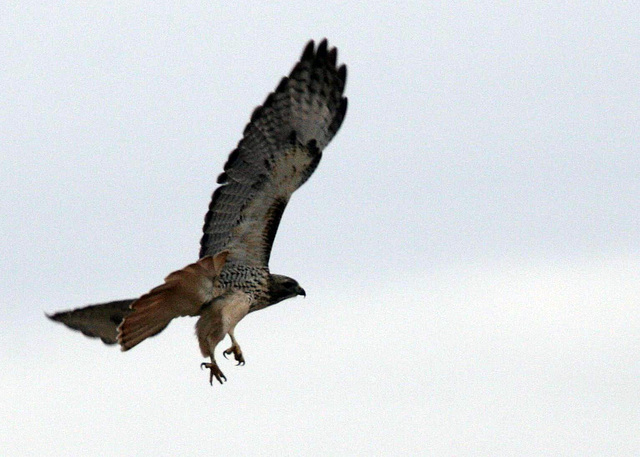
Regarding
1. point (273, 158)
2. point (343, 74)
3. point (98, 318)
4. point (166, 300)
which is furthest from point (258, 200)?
point (98, 318)

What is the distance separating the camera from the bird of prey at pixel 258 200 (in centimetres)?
1204

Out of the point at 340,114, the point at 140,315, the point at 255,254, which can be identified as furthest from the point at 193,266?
the point at 340,114

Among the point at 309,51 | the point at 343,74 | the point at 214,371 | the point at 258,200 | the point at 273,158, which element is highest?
the point at 309,51

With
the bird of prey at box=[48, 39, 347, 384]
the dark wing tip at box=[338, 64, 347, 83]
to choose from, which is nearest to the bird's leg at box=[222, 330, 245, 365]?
A: the bird of prey at box=[48, 39, 347, 384]

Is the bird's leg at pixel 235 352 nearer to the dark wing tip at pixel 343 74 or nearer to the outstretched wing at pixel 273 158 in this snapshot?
the outstretched wing at pixel 273 158

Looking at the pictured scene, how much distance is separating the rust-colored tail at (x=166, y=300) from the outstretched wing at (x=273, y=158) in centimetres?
96

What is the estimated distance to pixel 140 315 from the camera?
37.3ft

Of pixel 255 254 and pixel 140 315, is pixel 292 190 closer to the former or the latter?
pixel 255 254

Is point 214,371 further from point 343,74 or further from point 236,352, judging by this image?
point 343,74

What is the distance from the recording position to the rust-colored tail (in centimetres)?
1125

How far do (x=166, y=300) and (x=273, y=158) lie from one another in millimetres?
1810

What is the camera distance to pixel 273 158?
1269cm

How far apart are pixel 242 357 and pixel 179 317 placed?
0.57 m

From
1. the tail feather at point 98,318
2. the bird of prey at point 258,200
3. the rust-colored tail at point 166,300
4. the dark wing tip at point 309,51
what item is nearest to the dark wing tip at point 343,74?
the bird of prey at point 258,200
